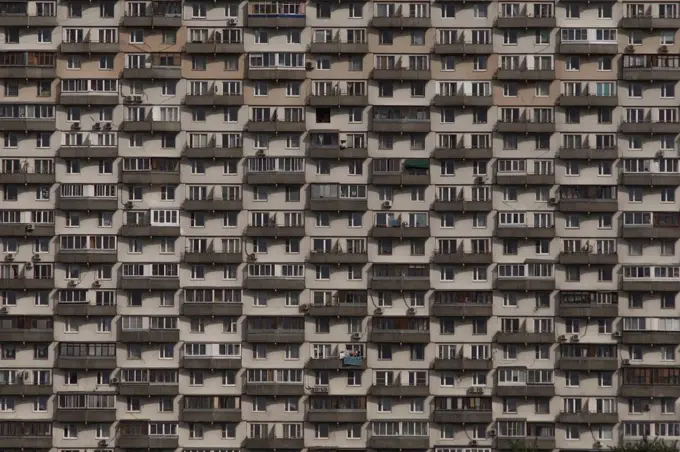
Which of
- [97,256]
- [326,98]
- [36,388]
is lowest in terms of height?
[36,388]

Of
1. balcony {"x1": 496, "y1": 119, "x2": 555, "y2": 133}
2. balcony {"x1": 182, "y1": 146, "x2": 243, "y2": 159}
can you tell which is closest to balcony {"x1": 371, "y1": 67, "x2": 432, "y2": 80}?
balcony {"x1": 496, "y1": 119, "x2": 555, "y2": 133}

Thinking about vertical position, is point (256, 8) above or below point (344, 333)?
above

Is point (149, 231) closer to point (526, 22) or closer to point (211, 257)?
point (211, 257)

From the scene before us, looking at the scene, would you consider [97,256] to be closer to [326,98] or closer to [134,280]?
[134,280]

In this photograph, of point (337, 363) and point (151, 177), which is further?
point (151, 177)

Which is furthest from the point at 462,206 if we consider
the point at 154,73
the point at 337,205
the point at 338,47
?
the point at 154,73

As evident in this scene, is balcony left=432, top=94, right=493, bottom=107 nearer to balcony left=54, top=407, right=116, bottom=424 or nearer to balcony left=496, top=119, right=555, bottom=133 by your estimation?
balcony left=496, top=119, right=555, bottom=133

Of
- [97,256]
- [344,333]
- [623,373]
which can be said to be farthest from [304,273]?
[623,373]
